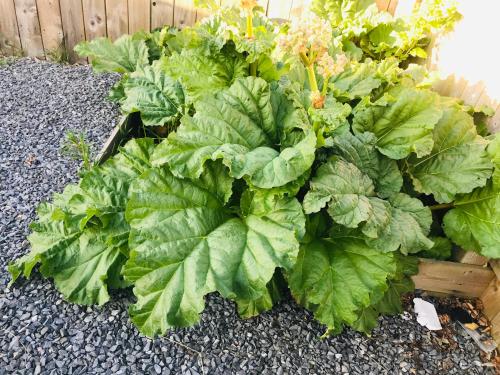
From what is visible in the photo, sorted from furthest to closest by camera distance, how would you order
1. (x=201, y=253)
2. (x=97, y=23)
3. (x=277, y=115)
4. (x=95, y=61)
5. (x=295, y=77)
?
(x=97, y=23), (x=95, y=61), (x=295, y=77), (x=277, y=115), (x=201, y=253)

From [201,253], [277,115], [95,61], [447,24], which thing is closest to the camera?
[201,253]

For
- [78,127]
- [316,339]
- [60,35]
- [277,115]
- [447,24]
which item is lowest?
[316,339]

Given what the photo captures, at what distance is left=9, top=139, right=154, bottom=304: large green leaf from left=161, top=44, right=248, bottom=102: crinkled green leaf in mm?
669

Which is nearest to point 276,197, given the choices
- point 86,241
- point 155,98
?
point 86,241

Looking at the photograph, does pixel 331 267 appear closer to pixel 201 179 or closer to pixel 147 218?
pixel 201 179

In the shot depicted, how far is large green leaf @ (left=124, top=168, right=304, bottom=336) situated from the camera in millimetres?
1649

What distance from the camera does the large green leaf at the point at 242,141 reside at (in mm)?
1775

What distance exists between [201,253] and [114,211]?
55 centimetres

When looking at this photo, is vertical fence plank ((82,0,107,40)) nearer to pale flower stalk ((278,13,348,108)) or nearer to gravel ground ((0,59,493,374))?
gravel ground ((0,59,493,374))

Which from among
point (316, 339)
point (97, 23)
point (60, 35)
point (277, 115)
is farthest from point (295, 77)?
point (60, 35)

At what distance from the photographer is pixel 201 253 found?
68.6 inches

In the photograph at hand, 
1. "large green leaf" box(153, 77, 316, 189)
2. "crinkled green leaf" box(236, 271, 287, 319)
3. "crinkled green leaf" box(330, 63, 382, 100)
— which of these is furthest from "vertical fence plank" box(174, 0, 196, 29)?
"crinkled green leaf" box(236, 271, 287, 319)

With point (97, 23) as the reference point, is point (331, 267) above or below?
below

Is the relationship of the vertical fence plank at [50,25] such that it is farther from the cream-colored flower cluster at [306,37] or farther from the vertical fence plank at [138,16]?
the cream-colored flower cluster at [306,37]
